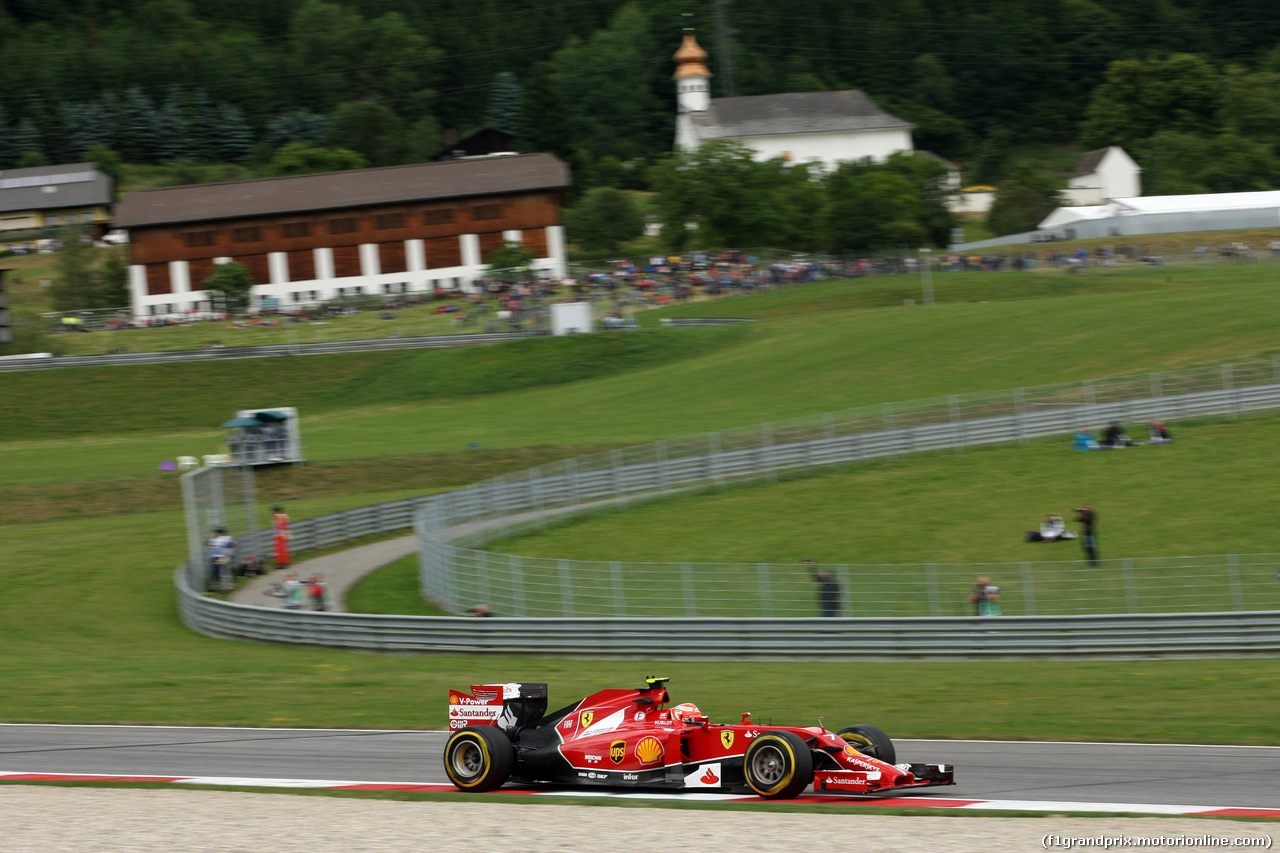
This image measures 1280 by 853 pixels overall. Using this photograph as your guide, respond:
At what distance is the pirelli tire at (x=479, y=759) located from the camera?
10758 mm

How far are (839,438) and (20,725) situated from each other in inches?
887

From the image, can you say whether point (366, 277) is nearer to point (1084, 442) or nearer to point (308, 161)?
→ point (308, 161)

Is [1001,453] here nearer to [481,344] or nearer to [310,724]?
[310,724]

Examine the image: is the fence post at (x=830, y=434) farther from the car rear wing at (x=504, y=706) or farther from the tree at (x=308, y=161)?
the tree at (x=308, y=161)

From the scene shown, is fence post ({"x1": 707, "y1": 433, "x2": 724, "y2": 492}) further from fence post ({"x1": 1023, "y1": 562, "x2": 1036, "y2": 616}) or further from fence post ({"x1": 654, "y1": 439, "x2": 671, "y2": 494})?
fence post ({"x1": 1023, "y1": 562, "x2": 1036, "y2": 616})

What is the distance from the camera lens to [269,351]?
57.8 metres

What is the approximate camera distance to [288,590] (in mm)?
24109

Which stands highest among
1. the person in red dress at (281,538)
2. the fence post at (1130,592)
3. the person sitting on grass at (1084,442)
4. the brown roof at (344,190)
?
the brown roof at (344,190)

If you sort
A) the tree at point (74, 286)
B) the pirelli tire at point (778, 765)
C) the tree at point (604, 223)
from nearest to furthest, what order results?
the pirelli tire at point (778, 765) → the tree at point (74, 286) → the tree at point (604, 223)

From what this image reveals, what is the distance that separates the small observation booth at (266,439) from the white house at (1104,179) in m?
83.9

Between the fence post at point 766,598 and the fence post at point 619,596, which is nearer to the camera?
the fence post at point 766,598

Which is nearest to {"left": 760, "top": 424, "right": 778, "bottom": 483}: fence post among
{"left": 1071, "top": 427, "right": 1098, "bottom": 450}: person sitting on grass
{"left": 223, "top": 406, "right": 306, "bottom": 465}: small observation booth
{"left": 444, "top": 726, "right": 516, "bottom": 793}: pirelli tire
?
{"left": 1071, "top": 427, "right": 1098, "bottom": 450}: person sitting on grass

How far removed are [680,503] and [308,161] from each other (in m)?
91.6

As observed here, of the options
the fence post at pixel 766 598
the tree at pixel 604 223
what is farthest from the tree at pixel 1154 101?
the fence post at pixel 766 598
